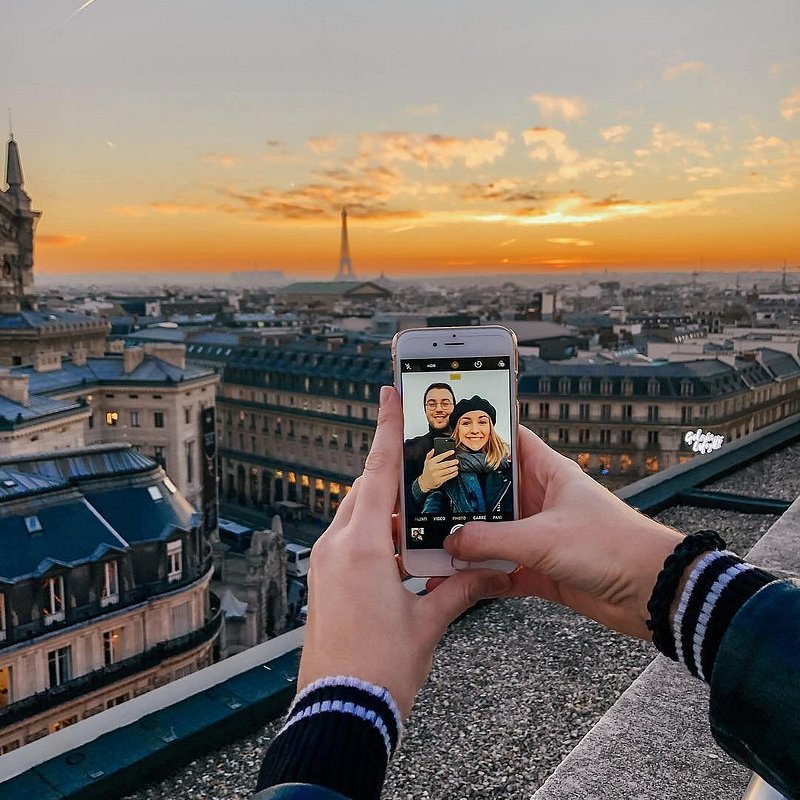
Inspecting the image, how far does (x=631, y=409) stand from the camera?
24703mm

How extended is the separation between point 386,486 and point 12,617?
30.7ft

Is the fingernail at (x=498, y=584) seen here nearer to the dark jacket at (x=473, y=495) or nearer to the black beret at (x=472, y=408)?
the dark jacket at (x=473, y=495)

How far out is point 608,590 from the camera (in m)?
1.25

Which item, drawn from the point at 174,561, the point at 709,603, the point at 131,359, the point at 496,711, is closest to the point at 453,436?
the point at 709,603

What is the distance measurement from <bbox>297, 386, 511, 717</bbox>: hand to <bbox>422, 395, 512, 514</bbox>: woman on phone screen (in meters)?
0.19

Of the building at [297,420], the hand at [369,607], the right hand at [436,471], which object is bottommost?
the building at [297,420]

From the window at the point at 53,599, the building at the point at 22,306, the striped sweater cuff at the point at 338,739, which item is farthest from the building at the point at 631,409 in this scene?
the striped sweater cuff at the point at 338,739

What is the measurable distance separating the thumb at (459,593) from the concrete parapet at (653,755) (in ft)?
1.76

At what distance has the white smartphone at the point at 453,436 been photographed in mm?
1450

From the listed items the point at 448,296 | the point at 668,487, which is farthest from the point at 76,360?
the point at 448,296

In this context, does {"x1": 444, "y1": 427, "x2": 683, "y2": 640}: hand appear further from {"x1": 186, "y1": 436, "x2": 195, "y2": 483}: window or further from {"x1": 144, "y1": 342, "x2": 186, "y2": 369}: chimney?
{"x1": 144, "y1": 342, "x2": 186, "y2": 369}: chimney

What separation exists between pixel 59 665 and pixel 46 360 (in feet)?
58.0

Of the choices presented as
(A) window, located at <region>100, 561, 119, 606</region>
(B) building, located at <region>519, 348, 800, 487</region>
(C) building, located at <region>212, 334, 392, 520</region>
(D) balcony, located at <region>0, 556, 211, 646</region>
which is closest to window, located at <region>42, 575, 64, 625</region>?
(D) balcony, located at <region>0, 556, 211, 646</region>

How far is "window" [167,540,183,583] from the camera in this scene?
11422 millimetres
